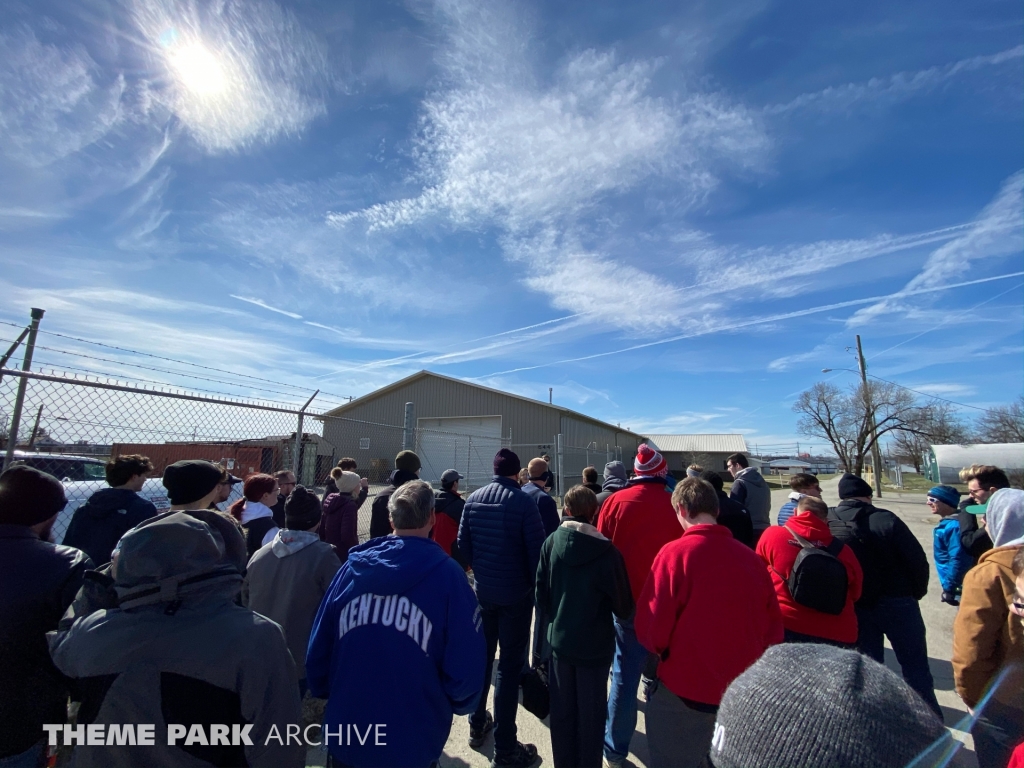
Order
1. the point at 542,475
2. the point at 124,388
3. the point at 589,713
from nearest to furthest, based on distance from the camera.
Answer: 1. the point at 589,713
2. the point at 124,388
3. the point at 542,475

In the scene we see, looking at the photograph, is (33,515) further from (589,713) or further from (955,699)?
(955,699)

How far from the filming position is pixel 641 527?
364 cm

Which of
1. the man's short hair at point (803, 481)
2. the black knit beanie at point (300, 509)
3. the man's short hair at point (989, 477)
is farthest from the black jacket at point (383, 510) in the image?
the man's short hair at point (989, 477)

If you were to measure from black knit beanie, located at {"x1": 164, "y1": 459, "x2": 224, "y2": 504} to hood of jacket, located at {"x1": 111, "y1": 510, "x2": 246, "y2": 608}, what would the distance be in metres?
1.12

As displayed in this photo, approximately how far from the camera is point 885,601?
11.8 ft

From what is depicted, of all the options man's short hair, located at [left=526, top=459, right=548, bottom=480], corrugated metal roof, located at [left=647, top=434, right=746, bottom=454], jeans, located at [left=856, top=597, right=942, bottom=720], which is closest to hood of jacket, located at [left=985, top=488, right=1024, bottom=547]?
jeans, located at [left=856, top=597, right=942, bottom=720]

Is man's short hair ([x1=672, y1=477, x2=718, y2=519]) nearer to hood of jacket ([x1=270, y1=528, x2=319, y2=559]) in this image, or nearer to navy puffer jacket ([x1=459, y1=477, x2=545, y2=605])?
navy puffer jacket ([x1=459, y1=477, x2=545, y2=605])

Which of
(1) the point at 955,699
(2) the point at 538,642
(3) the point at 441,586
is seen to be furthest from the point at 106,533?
(1) the point at 955,699

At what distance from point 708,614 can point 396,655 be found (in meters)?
1.57

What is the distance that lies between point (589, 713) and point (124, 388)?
167 inches

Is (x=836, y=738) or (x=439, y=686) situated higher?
(x=836, y=738)

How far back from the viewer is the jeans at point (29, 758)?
205cm

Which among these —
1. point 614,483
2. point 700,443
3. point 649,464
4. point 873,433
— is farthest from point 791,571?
point 700,443

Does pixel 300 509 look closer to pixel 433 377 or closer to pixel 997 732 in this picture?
pixel 997 732
